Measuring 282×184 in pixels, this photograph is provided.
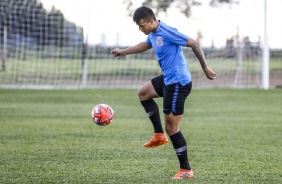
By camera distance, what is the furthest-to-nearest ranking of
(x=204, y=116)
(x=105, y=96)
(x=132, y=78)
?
(x=132, y=78), (x=105, y=96), (x=204, y=116)

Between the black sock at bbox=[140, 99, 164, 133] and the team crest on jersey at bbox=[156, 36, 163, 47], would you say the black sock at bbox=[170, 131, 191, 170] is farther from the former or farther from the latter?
the team crest on jersey at bbox=[156, 36, 163, 47]

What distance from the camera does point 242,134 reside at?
39.3ft

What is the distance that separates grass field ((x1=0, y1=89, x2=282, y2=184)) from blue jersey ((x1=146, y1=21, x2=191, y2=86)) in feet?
3.56

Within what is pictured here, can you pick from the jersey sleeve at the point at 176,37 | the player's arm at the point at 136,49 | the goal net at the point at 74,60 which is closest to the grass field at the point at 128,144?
the player's arm at the point at 136,49

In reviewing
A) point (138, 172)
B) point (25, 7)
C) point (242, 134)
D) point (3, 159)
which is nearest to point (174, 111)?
point (138, 172)

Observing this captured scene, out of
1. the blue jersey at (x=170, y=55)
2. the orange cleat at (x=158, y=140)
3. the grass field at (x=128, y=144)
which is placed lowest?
the grass field at (x=128, y=144)

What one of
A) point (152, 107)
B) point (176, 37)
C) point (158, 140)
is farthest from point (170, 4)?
point (176, 37)

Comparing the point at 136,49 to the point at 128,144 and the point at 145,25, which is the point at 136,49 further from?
the point at 128,144

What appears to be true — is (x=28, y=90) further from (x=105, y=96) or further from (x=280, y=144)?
(x=280, y=144)

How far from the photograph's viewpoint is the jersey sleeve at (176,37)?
24.1 ft

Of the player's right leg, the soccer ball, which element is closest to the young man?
the player's right leg

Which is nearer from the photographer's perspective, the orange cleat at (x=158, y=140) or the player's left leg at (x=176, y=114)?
the player's left leg at (x=176, y=114)

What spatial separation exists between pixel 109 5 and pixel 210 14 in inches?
166

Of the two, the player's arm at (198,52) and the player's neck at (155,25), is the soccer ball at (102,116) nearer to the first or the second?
the player's neck at (155,25)
